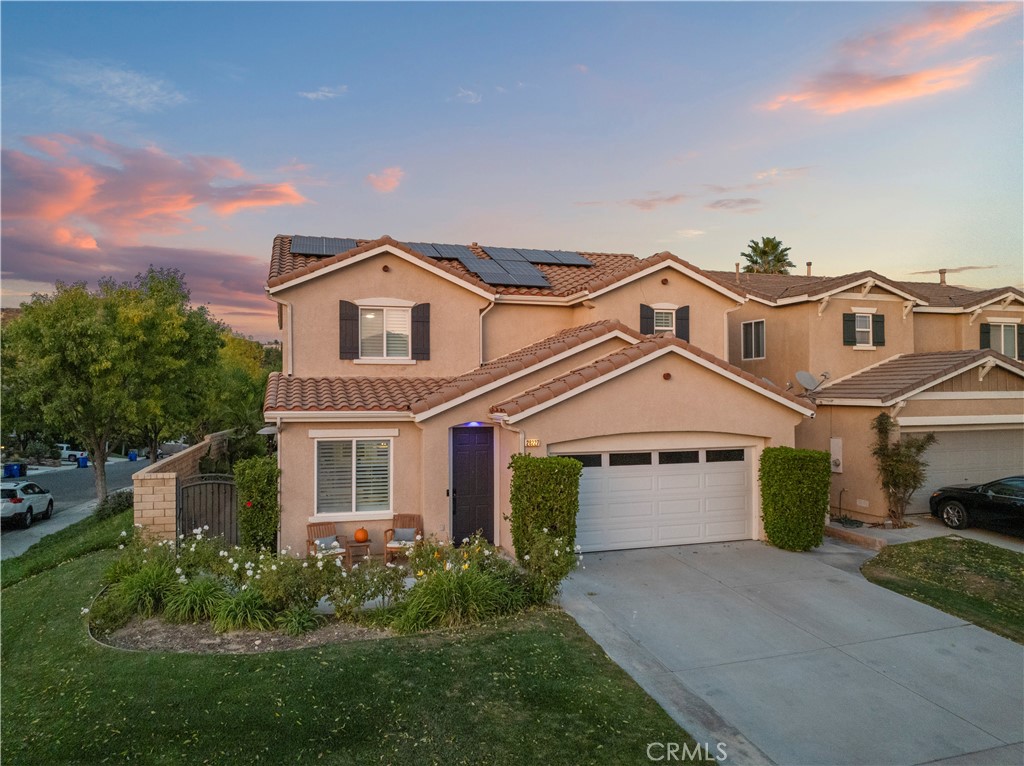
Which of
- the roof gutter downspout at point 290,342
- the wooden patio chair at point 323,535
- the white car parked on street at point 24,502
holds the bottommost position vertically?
the white car parked on street at point 24,502

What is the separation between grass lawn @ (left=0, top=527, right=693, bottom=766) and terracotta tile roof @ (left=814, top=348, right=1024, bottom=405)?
12254 mm

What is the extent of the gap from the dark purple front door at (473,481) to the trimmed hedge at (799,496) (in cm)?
630

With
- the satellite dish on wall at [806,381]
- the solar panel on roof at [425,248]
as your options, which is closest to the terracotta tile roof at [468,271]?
the solar panel on roof at [425,248]

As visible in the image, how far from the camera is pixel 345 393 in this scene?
13.5 metres

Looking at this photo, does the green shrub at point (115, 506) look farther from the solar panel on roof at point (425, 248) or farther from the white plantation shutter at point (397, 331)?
the solar panel on roof at point (425, 248)

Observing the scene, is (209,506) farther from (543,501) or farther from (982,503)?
(982,503)

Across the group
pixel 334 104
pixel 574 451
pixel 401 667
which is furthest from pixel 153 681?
pixel 334 104

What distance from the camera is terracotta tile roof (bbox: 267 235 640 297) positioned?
14.9 meters

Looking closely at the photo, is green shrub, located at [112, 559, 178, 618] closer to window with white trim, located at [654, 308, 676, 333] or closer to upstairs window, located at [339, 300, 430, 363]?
upstairs window, located at [339, 300, 430, 363]

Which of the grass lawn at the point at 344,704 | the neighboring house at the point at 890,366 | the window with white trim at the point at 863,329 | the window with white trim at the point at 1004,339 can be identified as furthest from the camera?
the window with white trim at the point at 1004,339

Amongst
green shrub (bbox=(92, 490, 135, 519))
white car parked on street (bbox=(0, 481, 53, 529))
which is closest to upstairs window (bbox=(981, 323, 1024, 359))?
green shrub (bbox=(92, 490, 135, 519))

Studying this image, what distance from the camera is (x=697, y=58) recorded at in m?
14.6

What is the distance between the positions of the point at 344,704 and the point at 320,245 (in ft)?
44.9

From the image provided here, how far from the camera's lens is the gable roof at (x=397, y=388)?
12.6 metres
